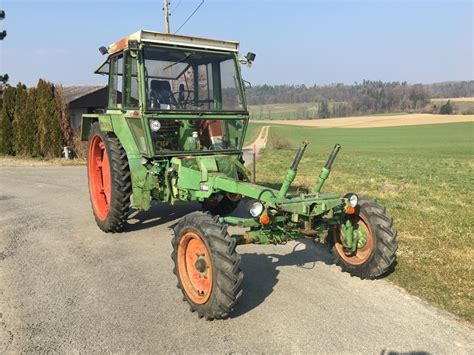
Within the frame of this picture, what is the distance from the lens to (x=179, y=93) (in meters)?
5.81

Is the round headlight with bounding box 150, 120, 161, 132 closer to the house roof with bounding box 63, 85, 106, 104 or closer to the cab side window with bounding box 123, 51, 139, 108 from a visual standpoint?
the cab side window with bounding box 123, 51, 139, 108

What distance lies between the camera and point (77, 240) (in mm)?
6109

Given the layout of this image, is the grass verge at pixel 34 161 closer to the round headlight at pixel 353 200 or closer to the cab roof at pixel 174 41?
the cab roof at pixel 174 41

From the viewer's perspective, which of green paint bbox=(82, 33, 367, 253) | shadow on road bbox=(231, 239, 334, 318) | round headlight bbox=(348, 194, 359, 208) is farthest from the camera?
green paint bbox=(82, 33, 367, 253)

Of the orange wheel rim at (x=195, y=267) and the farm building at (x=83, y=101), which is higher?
the farm building at (x=83, y=101)

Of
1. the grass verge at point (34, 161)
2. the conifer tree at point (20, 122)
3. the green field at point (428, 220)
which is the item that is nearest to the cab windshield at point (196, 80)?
the green field at point (428, 220)

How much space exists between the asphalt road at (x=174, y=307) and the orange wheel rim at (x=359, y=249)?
0.67ft

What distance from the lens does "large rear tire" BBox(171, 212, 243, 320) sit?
3.51 m

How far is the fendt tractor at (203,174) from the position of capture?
3.90 meters

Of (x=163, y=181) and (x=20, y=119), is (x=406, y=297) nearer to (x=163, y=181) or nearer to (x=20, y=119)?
(x=163, y=181)

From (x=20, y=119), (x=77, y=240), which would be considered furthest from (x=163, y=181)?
(x=20, y=119)

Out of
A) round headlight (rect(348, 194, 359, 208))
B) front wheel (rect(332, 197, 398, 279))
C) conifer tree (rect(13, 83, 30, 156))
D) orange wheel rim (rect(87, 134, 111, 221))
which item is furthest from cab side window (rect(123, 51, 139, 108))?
conifer tree (rect(13, 83, 30, 156))

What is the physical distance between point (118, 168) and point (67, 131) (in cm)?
1273

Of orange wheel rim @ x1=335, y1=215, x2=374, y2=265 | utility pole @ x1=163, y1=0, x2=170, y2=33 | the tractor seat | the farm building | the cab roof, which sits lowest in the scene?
orange wheel rim @ x1=335, y1=215, x2=374, y2=265
